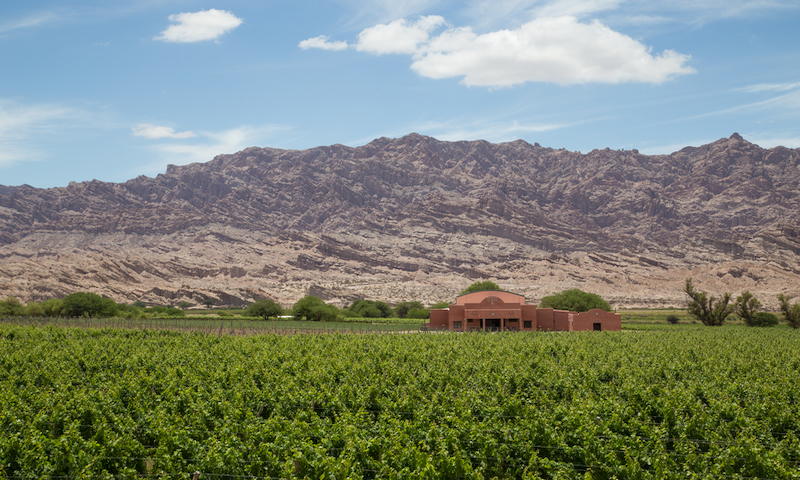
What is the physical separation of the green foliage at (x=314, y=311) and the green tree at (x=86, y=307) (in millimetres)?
26715

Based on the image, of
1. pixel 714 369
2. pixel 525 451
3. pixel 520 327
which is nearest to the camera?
pixel 525 451

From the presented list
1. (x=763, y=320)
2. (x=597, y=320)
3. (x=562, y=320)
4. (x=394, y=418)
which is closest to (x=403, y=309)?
(x=562, y=320)

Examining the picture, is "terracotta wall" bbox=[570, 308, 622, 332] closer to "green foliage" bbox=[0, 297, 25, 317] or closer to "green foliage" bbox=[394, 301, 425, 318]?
"green foliage" bbox=[394, 301, 425, 318]

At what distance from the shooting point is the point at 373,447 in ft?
47.0

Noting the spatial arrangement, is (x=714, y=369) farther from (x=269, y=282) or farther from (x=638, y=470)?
(x=269, y=282)

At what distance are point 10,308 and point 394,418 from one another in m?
78.6

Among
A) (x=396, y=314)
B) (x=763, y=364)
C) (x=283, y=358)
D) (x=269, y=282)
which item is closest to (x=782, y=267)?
(x=396, y=314)

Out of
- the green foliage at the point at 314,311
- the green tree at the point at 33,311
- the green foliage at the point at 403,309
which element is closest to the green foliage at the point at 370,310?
the green foliage at the point at 403,309

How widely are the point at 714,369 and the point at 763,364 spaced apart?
397cm

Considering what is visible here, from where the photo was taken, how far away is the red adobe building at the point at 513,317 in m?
63.3

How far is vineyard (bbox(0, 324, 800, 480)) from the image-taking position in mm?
12906

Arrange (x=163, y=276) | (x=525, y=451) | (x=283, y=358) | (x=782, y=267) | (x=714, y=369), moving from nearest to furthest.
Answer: (x=525, y=451)
(x=714, y=369)
(x=283, y=358)
(x=163, y=276)
(x=782, y=267)

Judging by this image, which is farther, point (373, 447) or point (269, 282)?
point (269, 282)

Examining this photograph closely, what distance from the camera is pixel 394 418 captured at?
16438mm
